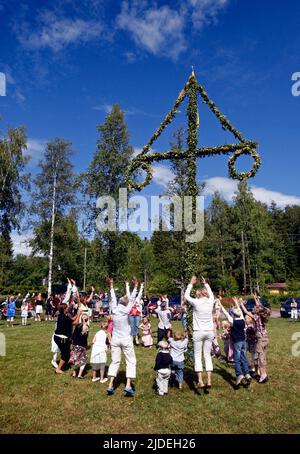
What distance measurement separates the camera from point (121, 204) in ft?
89.5

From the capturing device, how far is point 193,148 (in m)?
10.5

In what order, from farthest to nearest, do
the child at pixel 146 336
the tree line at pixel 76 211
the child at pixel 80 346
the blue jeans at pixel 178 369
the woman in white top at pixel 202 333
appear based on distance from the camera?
1. the tree line at pixel 76 211
2. the child at pixel 146 336
3. the child at pixel 80 346
4. the blue jeans at pixel 178 369
5. the woman in white top at pixel 202 333

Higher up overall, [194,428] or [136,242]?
[136,242]

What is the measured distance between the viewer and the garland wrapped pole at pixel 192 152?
9.95m

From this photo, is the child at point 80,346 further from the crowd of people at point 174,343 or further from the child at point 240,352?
the child at point 240,352

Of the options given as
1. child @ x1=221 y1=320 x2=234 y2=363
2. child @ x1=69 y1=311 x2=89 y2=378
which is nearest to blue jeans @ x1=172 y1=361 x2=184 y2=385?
child @ x1=69 y1=311 x2=89 y2=378

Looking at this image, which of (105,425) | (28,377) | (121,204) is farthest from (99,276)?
(105,425)

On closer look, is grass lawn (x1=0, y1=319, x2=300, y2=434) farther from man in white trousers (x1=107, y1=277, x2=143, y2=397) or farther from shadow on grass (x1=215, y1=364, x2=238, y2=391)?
man in white trousers (x1=107, y1=277, x2=143, y2=397)

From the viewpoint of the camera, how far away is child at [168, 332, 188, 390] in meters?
8.67

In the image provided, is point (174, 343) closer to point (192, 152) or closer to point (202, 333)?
point (202, 333)

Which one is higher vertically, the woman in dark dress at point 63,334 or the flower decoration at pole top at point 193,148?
the flower decoration at pole top at point 193,148

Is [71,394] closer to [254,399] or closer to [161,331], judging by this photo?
[254,399]

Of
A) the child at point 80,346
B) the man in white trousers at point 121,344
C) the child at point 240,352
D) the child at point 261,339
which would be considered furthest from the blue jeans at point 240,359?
the child at point 80,346
